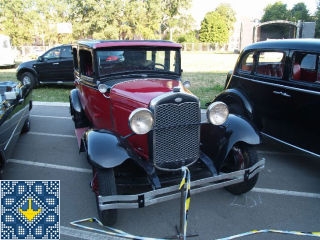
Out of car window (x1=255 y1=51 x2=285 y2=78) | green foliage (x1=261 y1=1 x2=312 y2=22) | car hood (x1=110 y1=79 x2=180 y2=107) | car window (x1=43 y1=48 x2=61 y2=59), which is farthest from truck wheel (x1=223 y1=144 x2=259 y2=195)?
green foliage (x1=261 y1=1 x2=312 y2=22)

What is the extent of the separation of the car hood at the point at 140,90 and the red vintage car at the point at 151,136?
0.01 meters

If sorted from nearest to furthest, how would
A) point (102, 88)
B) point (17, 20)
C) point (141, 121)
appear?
1. point (141, 121)
2. point (102, 88)
3. point (17, 20)

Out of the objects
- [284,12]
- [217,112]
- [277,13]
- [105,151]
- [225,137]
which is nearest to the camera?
[105,151]

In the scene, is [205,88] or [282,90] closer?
[282,90]

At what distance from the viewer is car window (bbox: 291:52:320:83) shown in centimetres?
451

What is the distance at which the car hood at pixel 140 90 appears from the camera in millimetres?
3535

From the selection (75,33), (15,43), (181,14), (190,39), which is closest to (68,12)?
(75,33)

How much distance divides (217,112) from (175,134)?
0.54m

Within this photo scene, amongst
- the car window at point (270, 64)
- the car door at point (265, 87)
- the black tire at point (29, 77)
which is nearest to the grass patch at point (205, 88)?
the car door at point (265, 87)

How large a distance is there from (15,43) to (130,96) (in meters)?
33.7

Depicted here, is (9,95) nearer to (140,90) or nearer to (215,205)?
(140,90)

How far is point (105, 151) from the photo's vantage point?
3158mm

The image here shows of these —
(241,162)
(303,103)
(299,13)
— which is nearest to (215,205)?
(241,162)

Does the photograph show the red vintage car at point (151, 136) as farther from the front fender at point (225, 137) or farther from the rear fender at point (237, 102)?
the rear fender at point (237, 102)
